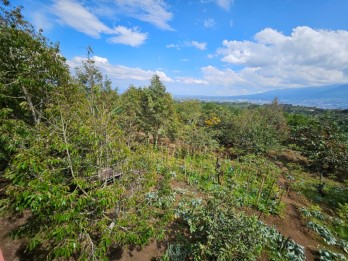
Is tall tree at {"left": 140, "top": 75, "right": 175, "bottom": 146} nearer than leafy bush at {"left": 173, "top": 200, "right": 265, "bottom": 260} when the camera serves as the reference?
No

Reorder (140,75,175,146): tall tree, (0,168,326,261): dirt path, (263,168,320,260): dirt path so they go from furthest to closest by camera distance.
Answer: (140,75,175,146): tall tree, (263,168,320,260): dirt path, (0,168,326,261): dirt path

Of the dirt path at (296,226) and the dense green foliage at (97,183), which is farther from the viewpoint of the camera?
the dirt path at (296,226)

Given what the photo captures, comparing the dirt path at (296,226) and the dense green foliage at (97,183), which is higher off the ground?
the dense green foliage at (97,183)

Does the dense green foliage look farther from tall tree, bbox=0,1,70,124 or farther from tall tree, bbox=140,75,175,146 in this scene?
tall tree, bbox=140,75,175,146

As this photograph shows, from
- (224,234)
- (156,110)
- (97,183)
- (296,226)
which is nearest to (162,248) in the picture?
(224,234)

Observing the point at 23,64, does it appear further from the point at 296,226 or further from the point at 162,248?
the point at 296,226

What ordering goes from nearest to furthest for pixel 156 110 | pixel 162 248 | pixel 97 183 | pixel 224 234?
pixel 97 183 → pixel 224 234 → pixel 162 248 → pixel 156 110

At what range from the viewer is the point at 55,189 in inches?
114

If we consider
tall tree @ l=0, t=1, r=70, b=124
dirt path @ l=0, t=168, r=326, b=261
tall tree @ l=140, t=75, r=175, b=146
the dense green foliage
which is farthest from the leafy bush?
tall tree @ l=140, t=75, r=175, b=146

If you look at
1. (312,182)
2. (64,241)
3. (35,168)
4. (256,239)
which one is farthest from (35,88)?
(312,182)

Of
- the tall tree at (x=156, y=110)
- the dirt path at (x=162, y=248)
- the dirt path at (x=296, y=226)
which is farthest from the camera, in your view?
the tall tree at (x=156, y=110)

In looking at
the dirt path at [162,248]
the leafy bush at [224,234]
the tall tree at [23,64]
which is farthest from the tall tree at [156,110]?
the leafy bush at [224,234]

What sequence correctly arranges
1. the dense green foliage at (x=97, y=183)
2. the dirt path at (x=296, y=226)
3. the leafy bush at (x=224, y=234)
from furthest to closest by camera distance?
the dirt path at (x=296, y=226) → the leafy bush at (x=224, y=234) → the dense green foliage at (x=97, y=183)

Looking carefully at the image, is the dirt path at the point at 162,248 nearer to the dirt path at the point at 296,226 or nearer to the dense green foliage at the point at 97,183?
the dirt path at the point at 296,226
